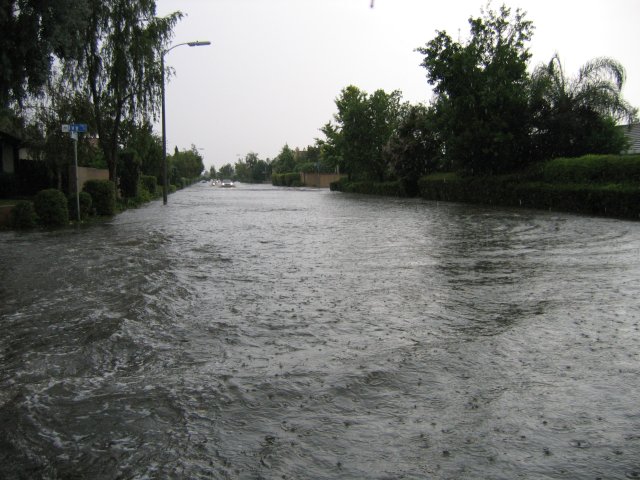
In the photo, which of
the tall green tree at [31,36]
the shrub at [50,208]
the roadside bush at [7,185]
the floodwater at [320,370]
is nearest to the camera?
the floodwater at [320,370]

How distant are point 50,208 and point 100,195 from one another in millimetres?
4563

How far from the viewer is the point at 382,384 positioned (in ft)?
14.1

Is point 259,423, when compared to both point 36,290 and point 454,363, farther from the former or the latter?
point 36,290

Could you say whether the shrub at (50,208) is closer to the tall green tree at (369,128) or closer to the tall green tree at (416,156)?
the tall green tree at (416,156)

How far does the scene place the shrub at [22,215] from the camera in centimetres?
1648

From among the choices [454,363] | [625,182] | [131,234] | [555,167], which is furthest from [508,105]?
[454,363]

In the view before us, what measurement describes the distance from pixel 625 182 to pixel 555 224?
5617 mm

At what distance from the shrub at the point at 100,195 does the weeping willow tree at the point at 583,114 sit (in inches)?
877

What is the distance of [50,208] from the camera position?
1719cm

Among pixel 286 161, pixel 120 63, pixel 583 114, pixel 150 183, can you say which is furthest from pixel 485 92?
pixel 286 161

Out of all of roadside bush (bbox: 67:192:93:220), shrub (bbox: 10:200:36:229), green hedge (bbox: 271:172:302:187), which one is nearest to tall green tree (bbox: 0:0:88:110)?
shrub (bbox: 10:200:36:229)

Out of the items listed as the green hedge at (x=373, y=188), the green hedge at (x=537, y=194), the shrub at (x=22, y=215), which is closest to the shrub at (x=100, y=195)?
the shrub at (x=22, y=215)

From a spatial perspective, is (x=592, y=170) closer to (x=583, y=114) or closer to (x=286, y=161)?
(x=583, y=114)

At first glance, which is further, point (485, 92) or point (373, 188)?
point (373, 188)
